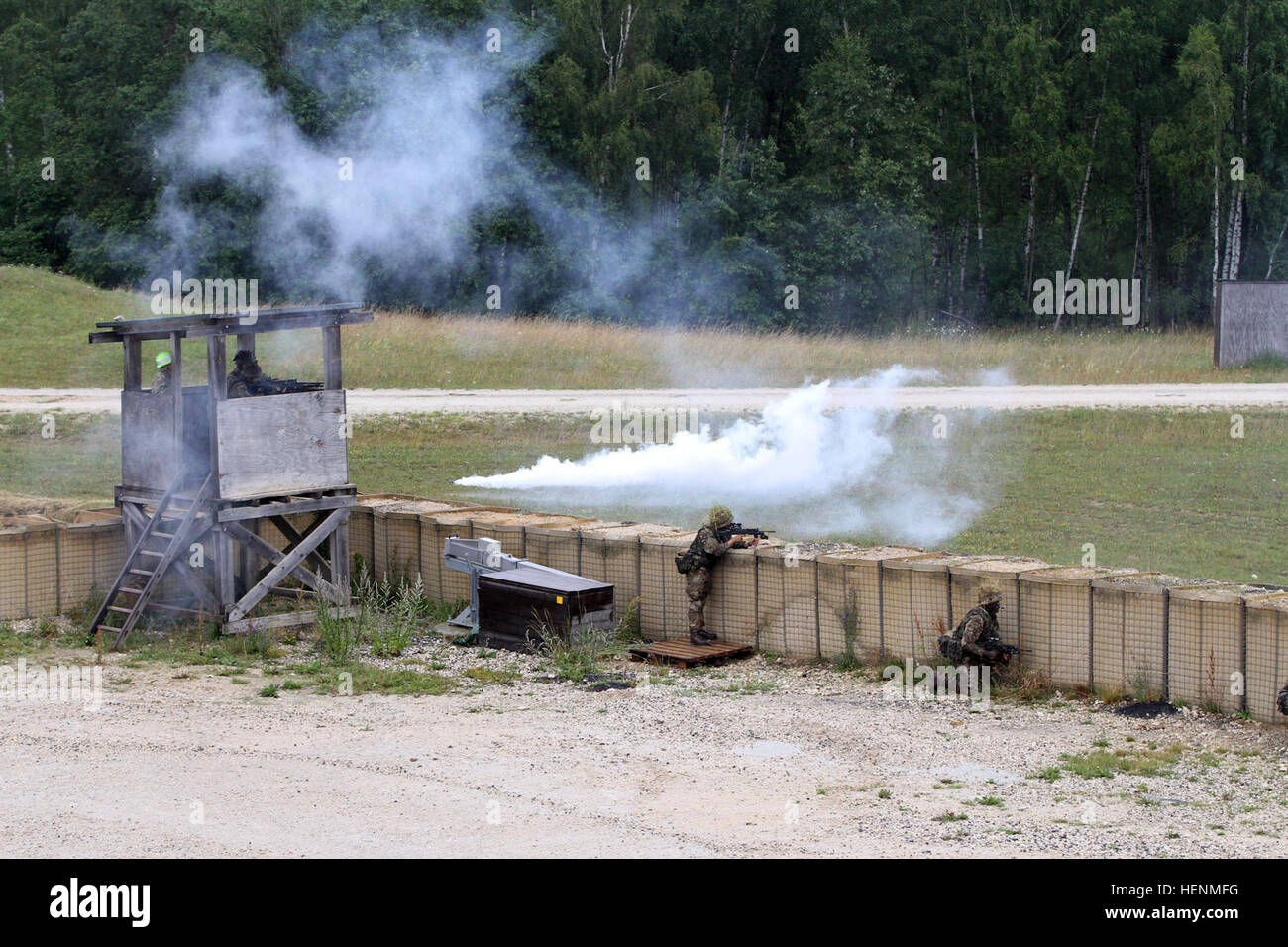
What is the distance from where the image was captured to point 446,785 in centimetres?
1027

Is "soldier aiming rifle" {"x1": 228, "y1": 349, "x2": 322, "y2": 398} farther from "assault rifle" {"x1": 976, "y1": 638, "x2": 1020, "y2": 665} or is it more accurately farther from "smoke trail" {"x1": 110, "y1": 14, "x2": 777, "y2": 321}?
"smoke trail" {"x1": 110, "y1": 14, "x2": 777, "y2": 321}

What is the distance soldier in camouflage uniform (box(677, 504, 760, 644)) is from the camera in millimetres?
14320

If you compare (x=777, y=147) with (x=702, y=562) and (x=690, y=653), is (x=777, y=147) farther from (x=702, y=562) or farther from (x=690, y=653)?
(x=690, y=653)

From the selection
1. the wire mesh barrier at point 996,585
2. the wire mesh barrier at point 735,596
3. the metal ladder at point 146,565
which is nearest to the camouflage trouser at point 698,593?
the wire mesh barrier at point 735,596

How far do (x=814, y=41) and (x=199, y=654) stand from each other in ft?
150

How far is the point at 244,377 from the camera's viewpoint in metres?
15.6

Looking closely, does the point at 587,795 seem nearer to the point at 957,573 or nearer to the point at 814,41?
the point at 957,573

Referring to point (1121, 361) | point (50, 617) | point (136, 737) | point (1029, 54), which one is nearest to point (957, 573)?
point (136, 737)

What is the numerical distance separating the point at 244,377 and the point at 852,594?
6572 mm

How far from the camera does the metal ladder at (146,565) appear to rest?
48.2 ft

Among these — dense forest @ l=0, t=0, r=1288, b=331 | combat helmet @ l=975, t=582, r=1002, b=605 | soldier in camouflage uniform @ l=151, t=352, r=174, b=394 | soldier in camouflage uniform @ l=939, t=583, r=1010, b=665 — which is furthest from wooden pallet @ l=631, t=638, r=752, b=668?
dense forest @ l=0, t=0, r=1288, b=331

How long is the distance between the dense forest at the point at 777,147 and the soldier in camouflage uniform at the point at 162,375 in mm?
15381

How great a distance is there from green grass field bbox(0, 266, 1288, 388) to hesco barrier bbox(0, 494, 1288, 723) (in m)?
Answer: 14.9

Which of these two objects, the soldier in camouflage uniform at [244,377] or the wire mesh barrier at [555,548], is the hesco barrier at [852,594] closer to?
the wire mesh barrier at [555,548]
